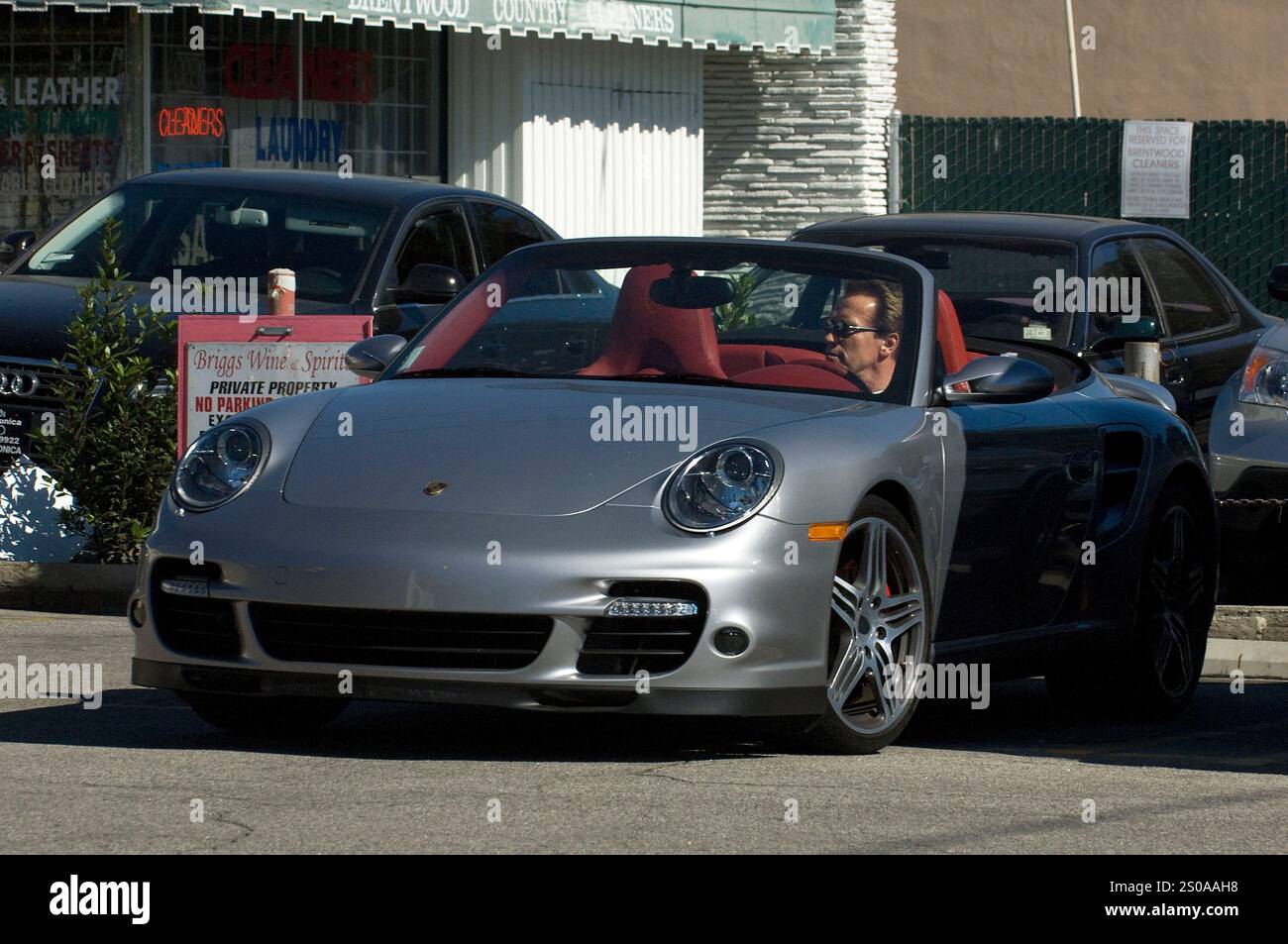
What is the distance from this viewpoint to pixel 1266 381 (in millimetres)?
11578

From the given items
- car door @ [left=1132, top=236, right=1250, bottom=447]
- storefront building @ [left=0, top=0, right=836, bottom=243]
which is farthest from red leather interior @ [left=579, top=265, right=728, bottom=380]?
storefront building @ [left=0, top=0, right=836, bottom=243]

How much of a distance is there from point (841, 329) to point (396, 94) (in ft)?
56.1

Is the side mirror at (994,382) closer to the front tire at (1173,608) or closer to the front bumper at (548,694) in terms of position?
the front tire at (1173,608)

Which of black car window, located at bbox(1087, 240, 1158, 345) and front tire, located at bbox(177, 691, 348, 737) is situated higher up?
black car window, located at bbox(1087, 240, 1158, 345)

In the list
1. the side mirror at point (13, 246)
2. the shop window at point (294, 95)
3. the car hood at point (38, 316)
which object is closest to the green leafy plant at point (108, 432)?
the car hood at point (38, 316)

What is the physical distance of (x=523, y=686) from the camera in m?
6.58

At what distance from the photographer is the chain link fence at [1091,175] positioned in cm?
2903

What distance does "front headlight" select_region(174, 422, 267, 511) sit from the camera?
699cm

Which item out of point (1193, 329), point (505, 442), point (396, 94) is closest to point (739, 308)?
point (505, 442)

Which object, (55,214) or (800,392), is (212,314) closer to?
(800,392)

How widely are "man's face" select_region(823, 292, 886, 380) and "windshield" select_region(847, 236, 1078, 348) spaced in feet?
12.8

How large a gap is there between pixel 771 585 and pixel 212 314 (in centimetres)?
536

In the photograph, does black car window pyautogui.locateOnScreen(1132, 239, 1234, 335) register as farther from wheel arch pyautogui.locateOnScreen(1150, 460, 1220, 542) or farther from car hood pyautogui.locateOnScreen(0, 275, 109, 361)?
car hood pyautogui.locateOnScreen(0, 275, 109, 361)
